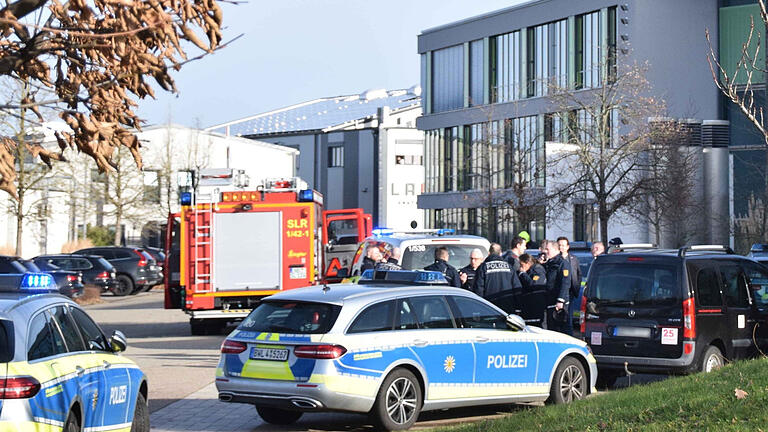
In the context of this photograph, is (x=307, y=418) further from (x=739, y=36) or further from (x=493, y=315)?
(x=739, y=36)

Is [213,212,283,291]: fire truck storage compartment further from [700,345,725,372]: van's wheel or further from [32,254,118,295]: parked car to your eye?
[32,254,118,295]: parked car

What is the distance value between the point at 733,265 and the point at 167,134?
177 feet

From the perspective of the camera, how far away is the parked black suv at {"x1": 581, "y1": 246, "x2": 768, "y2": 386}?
44.5ft

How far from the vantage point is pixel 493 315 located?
12.4m

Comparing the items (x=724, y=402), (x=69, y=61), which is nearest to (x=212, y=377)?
(x=724, y=402)

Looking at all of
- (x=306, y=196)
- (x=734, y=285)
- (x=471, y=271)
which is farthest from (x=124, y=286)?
(x=734, y=285)

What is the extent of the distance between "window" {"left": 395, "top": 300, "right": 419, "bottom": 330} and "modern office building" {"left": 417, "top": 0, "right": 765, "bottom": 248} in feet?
90.5

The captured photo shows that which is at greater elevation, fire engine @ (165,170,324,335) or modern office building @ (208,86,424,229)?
modern office building @ (208,86,424,229)

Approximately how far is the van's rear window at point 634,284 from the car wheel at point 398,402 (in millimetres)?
3788

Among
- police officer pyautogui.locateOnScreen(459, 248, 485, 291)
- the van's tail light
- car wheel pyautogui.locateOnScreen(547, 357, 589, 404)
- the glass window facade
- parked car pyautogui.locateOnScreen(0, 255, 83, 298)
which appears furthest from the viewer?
the glass window facade

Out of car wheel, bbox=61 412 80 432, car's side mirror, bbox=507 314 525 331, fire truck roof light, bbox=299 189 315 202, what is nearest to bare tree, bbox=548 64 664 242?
fire truck roof light, bbox=299 189 315 202

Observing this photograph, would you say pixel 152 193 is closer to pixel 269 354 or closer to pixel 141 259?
pixel 141 259

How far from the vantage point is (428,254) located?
61.1 feet

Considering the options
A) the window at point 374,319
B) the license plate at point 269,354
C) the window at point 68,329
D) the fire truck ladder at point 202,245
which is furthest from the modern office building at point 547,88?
the window at point 68,329
